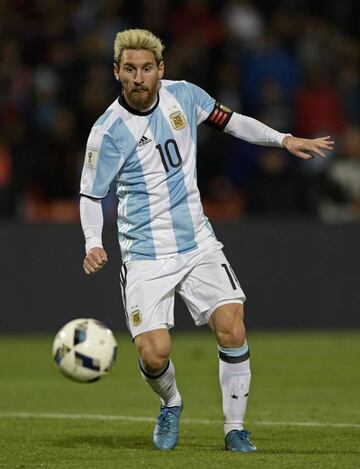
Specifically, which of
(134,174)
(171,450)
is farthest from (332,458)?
(134,174)

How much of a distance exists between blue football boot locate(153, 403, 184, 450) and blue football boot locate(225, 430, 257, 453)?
1.26 feet

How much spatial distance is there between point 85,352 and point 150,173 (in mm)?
1440

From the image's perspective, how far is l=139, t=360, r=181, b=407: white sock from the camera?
8.05 m

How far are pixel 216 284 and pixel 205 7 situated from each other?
1084 cm

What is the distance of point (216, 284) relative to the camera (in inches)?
312

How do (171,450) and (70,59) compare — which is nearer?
(171,450)

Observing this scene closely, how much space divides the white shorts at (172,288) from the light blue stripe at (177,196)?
86 mm

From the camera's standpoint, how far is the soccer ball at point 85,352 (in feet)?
28.5

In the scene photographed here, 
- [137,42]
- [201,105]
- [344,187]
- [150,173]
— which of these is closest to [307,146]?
[201,105]

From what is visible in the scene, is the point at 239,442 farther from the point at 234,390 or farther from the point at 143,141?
the point at 143,141

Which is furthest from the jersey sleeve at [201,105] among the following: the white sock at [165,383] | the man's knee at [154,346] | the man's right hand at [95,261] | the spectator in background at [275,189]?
the spectator in background at [275,189]

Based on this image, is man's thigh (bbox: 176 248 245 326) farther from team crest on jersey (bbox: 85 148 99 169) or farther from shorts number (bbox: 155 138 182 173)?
team crest on jersey (bbox: 85 148 99 169)

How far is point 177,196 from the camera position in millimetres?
7984

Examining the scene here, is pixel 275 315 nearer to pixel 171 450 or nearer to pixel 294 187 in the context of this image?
pixel 294 187
